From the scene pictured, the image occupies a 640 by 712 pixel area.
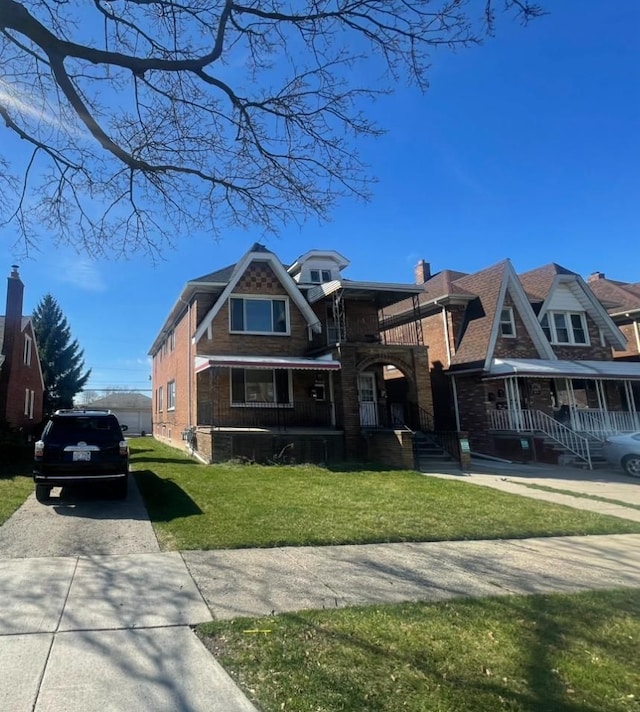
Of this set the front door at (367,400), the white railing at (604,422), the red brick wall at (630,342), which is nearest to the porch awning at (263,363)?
the front door at (367,400)

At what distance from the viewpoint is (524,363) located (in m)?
19.9

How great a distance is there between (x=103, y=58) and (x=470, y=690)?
7839mm

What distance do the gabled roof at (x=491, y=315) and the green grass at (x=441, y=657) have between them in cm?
1645

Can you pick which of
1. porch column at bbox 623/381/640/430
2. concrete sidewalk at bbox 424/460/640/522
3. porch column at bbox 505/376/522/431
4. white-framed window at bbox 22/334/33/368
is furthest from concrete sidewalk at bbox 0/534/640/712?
white-framed window at bbox 22/334/33/368

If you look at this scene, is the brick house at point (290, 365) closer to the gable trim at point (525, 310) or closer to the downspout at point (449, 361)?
the downspout at point (449, 361)

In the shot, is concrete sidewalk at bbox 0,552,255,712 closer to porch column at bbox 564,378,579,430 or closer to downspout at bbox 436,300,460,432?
downspout at bbox 436,300,460,432

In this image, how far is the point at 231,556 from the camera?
5988 mm

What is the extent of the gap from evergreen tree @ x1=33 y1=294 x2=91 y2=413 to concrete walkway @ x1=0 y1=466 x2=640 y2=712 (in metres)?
33.3

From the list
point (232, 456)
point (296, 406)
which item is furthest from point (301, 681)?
point (296, 406)

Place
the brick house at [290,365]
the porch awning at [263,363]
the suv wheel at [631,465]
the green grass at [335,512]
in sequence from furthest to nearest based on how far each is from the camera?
the brick house at [290,365] < the porch awning at [263,363] < the suv wheel at [631,465] < the green grass at [335,512]

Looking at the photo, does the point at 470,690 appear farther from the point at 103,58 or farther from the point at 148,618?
the point at 103,58

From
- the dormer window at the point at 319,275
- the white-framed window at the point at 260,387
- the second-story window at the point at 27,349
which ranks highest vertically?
the dormer window at the point at 319,275

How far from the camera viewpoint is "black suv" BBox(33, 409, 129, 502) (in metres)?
8.75

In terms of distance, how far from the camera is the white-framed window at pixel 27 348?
87.1ft
